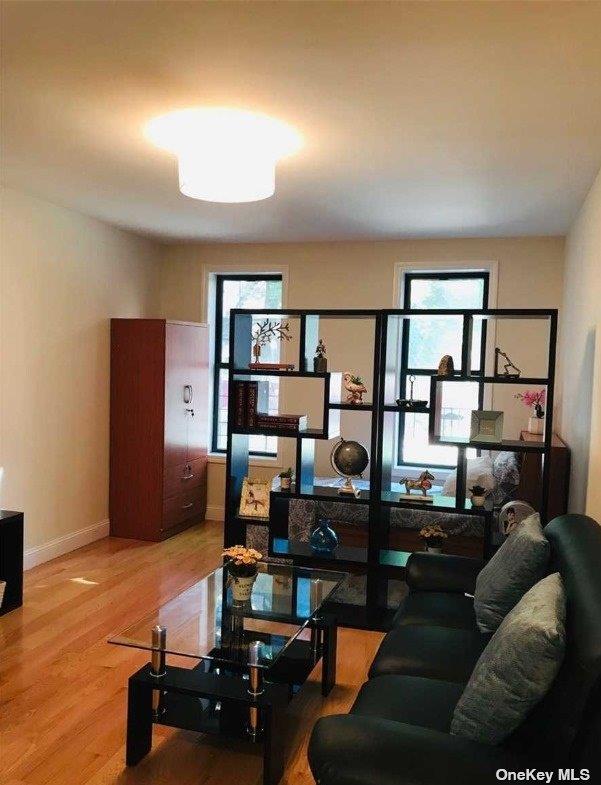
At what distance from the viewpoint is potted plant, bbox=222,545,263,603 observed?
292cm

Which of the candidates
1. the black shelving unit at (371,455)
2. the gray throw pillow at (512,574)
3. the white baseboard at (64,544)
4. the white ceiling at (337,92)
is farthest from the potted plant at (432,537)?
the white baseboard at (64,544)

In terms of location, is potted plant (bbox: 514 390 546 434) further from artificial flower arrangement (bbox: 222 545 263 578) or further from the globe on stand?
artificial flower arrangement (bbox: 222 545 263 578)

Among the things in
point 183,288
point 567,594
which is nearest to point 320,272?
point 183,288

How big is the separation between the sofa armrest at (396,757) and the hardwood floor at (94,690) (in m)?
0.87

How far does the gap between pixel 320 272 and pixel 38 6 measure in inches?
156

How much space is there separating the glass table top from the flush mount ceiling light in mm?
1808

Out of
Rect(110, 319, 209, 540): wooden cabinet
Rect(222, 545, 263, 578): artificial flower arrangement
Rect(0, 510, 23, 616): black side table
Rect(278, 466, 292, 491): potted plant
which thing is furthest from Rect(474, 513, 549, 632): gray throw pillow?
Rect(110, 319, 209, 540): wooden cabinet

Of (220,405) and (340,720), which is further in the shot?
(220,405)

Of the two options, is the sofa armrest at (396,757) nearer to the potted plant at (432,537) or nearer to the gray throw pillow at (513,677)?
the gray throw pillow at (513,677)

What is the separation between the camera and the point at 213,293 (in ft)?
20.6

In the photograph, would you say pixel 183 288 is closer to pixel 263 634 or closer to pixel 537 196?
pixel 537 196

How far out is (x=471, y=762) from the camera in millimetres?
1627

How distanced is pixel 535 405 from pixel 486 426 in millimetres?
1127

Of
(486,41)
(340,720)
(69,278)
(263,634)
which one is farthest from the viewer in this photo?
(69,278)
